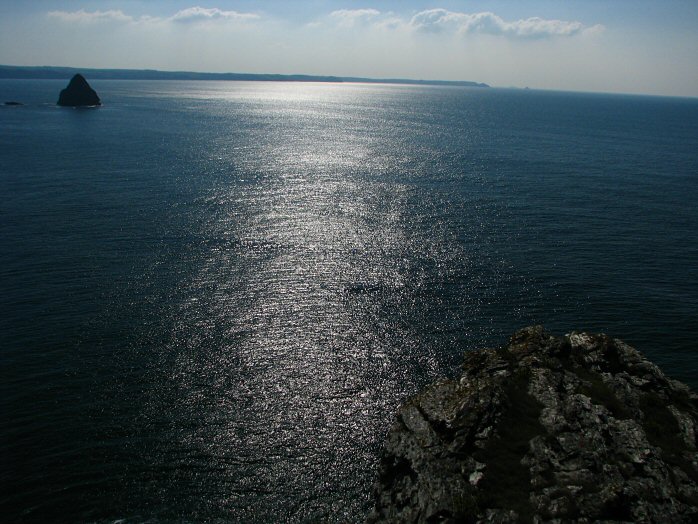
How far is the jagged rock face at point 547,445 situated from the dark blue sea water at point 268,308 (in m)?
6.89

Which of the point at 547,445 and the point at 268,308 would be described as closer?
the point at 547,445

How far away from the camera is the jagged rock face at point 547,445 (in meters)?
26.2

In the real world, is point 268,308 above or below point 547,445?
below

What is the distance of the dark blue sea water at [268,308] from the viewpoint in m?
36.5

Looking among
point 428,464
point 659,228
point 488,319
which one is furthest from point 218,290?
point 659,228

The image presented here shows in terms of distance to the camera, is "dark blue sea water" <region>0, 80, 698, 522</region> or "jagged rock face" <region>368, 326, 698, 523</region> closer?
"jagged rock face" <region>368, 326, 698, 523</region>

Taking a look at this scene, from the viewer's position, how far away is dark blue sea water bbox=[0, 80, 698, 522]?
3653 centimetres

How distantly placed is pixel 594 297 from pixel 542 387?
33.2 metres

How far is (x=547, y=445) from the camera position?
30.0 metres

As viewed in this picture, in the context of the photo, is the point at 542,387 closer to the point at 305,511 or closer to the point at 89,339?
the point at 305,511

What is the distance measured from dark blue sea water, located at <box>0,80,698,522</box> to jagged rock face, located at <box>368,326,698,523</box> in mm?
6893

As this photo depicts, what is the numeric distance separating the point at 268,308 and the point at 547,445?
36753mm

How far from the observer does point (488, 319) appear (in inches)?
2239

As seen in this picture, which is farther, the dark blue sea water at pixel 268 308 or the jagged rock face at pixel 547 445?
the dark blue sea water at pixel 268 308
